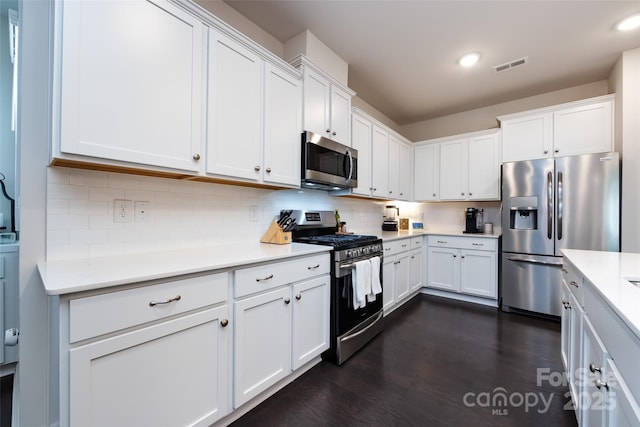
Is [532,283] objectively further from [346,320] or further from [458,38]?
[458,38]

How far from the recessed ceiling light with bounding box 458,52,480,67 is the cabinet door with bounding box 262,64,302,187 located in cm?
187

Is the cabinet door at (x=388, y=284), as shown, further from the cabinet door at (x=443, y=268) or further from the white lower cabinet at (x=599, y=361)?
the white lower cabinet at (x=599, y=361)

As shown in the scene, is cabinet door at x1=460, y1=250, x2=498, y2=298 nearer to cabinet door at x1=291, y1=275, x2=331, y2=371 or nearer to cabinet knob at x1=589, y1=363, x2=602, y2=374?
cabinet door at x1=291, y1=275, x2=331, y2=371

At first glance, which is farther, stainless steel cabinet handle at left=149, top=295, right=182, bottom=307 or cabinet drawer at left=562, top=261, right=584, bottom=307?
cabinet drawer at left=562, top=261, right=584, bottom=307

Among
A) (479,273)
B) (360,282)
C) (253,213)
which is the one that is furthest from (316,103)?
(479,273)

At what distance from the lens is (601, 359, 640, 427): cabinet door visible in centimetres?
70

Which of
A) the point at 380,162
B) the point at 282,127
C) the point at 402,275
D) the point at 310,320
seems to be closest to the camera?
the point at 310,320

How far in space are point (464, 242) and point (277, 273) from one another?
116 inches

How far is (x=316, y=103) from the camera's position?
8.11ft

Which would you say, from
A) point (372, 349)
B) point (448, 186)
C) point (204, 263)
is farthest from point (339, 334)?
point (448, 186)

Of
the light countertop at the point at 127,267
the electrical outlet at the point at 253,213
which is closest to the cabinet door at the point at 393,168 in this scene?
the electrical outlet at the point at 253,213

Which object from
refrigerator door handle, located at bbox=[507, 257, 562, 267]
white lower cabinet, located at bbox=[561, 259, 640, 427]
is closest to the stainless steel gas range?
white lower cabinet, located at bbox=[561, 259, 640, 427]

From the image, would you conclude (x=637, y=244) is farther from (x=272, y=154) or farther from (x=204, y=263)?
(x=204, y=263)

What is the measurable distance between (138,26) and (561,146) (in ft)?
13.9
